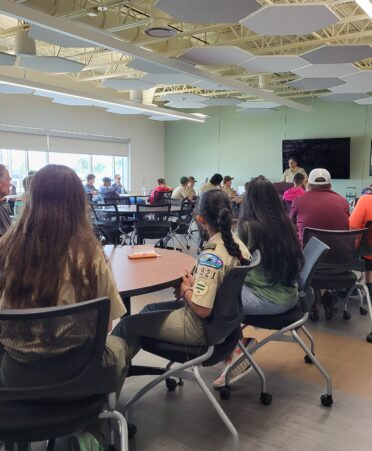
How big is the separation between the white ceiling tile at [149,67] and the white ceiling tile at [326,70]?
6.64ft

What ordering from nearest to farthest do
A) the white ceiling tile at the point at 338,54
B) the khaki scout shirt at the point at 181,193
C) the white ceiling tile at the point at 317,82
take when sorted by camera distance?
the white ceiling tile at the point at 338,54
the white ceiling tile at the point at 317,82
the khaki scout shirt at the point at 181,193

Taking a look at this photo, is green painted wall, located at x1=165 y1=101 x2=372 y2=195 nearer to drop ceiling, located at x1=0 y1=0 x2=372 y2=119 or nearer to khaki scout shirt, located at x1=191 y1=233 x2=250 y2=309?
drop ceiling, located at x1=0 y1=0 x2=372 y2=119

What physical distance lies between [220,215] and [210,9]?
326 centimetres

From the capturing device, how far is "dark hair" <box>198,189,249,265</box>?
1923 millimetres

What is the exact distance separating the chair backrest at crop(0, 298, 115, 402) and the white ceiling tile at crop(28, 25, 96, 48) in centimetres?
460

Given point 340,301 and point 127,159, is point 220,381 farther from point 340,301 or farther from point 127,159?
point 127,159

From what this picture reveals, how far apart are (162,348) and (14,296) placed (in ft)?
2.47

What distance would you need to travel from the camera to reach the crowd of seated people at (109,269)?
1.39 meters

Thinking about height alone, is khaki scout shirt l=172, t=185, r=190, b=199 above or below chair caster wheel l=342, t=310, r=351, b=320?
above

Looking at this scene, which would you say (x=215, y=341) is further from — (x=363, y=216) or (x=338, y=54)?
(x=338, y=54)

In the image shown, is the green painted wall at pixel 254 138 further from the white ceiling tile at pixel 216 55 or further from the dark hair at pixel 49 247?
the dark hair at pixel 49 247

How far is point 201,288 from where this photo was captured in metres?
1.82

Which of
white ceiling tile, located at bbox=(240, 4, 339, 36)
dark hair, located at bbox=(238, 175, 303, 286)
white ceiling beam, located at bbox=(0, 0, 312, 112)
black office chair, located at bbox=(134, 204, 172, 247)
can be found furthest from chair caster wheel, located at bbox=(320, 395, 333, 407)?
white ceiling beam, located at bbox=(0, 0, 312, 112)

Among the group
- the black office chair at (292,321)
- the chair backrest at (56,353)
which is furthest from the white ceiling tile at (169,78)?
the chair backrest at (56,353)
